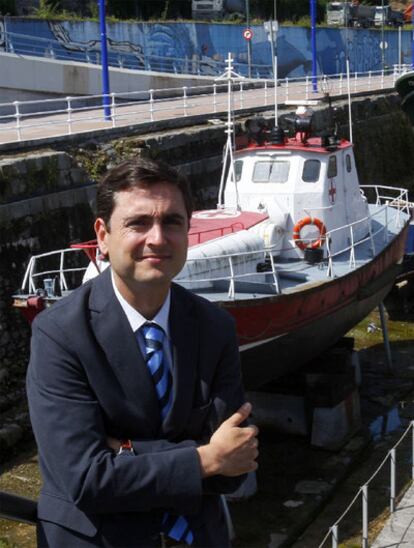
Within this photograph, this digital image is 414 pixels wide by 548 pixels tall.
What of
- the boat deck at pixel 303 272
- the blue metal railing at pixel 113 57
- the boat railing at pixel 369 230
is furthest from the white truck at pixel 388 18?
the boat deck at pixel 303 272

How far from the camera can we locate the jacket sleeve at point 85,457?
10.0 feet

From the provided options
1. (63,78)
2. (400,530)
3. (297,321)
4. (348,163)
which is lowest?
(400,530)

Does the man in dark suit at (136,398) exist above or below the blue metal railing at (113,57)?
below

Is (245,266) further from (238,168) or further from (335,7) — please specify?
(335,7)

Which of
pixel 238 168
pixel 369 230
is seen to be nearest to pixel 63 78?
pixel 238 168

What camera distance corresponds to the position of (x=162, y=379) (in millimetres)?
3250

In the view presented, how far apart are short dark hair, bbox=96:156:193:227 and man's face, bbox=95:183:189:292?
18mm

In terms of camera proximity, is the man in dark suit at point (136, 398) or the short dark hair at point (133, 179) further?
the short dark hair at point (133, 179)

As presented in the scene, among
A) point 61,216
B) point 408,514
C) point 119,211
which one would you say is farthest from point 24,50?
point 119,211

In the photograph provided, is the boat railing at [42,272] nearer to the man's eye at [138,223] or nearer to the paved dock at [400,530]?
the paved dock at [400,530]

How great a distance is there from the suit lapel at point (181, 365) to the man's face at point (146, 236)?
0.47 ft

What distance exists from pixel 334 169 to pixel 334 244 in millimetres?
1113

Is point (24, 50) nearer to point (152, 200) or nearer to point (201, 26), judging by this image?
point (201, 26)

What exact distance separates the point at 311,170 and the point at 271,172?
1.93 ft
